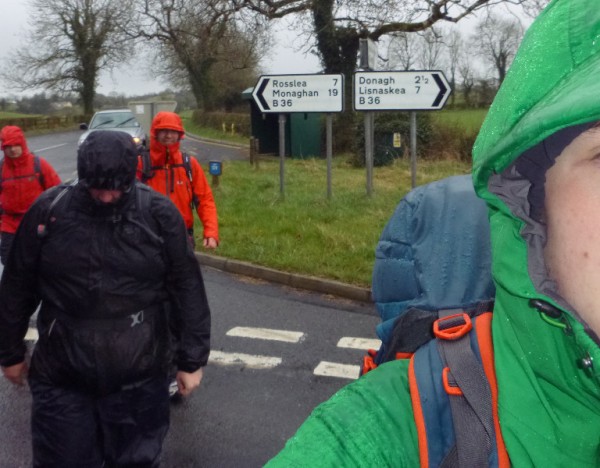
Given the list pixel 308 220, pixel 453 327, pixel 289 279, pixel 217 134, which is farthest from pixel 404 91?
pixel 217 134

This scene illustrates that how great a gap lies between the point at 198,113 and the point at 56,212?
43.4 metres

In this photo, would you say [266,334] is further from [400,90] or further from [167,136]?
[400,90]

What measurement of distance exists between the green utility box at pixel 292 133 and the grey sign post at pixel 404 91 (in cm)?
1170

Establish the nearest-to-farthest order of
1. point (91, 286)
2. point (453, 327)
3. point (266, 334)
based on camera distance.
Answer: point (453, 327), point (91, 286), point (266, 334)

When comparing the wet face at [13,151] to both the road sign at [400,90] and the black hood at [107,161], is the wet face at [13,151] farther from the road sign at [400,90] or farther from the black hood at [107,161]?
the road sign at [400,90]

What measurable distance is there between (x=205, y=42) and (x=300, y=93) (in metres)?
13.6

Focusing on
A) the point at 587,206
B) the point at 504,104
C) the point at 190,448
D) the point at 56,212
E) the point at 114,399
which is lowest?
the point at 190,448

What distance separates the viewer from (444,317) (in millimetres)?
1258

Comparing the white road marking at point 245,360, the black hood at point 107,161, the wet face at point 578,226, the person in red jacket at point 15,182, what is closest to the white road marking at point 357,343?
the white road marking at point 245,360

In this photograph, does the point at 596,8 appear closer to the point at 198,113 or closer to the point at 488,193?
the point at 488,193

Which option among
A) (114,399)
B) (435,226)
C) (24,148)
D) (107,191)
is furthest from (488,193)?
(24,148)

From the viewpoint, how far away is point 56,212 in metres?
2.78

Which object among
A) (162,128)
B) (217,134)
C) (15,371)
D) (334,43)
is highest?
(334,43)

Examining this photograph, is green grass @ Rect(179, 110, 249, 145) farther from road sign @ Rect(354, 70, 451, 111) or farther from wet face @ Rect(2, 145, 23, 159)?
wet face @ Rect(2, 145, 23, 159)
